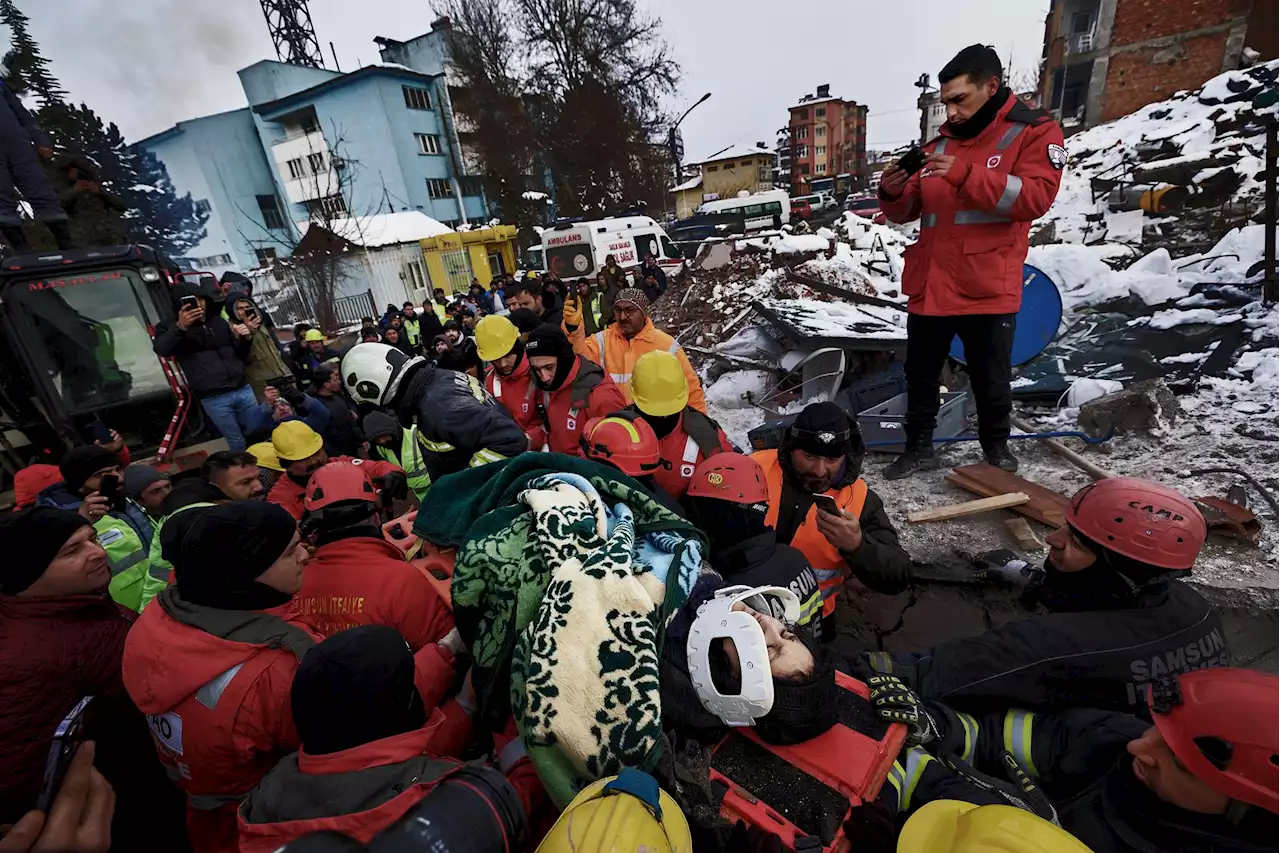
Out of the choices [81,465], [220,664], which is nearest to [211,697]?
[220,664]

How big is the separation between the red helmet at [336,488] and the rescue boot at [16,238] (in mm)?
6612

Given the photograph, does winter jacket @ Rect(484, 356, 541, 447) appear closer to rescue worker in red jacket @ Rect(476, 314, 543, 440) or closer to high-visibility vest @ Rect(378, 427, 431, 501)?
rescue worker in red jacket @ Rect(476, 314, 543, 440)

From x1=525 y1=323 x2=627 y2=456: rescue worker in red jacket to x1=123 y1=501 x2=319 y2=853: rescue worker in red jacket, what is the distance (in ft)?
6.34

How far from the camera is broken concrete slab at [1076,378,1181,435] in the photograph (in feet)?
12.7

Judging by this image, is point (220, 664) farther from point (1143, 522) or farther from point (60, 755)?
point (1143, 522)

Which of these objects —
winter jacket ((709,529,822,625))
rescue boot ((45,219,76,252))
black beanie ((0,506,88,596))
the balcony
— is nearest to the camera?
black beanie ((0,506,88,596))

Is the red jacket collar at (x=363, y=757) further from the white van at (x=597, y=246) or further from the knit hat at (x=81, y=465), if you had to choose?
the white van at (x=597, y=246)

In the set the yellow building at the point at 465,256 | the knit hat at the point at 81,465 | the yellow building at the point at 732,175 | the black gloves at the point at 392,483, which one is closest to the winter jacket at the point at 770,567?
the black gloves at the point at 392,483

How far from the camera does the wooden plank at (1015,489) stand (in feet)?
10.3

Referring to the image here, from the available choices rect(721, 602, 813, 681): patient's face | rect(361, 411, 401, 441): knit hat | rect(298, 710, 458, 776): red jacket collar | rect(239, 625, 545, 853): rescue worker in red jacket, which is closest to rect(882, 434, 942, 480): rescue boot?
rect(721, 602, 813, 681): patient's face

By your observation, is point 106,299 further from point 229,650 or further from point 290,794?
point 290,794

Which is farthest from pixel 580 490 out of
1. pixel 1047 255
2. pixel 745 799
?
pixel 1047 255

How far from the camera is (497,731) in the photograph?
172 cm

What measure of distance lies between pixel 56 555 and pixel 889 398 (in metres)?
5.25
